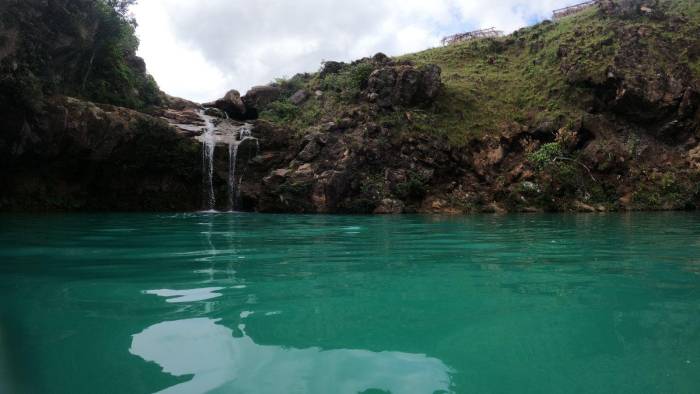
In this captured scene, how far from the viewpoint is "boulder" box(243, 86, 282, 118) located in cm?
2936

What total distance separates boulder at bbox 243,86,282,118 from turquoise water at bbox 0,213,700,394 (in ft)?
82.5

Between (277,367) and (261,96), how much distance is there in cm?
2993

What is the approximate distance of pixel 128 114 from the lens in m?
19.2

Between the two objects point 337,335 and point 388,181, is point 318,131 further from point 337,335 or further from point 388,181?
point 337,335

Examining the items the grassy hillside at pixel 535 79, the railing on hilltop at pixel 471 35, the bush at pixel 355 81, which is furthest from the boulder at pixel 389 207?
the railing on hilltop at pixel 471 35

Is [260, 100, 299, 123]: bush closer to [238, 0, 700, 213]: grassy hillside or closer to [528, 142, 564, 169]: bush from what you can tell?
[238, 0, 700, 213]: grassy hillside

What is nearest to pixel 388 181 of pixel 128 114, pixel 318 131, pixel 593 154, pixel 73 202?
pixel 318 131

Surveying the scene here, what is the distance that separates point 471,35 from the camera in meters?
40.0

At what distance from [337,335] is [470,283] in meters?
1.77

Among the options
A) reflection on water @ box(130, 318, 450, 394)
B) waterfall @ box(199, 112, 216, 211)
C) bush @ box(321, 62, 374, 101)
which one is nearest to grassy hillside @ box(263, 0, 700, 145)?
bush @ box(321, 62, 374, 101)

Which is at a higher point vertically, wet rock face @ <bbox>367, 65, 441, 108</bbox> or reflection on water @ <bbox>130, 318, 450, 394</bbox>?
wet rock face @ <bbox>367, 65, 441, 108</bbox>

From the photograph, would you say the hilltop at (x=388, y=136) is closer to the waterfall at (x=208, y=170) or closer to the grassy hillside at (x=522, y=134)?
the grassy hillside at (x=522, y=134)

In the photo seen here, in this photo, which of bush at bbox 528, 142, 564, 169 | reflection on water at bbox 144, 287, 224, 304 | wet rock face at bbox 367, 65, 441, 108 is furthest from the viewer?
wet rock face at bbox 367, 65, 441, 108

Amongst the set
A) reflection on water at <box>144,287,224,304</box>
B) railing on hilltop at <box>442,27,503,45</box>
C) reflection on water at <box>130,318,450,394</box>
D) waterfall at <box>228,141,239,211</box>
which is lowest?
reflection on water at <box>130,318,450,394</box>
